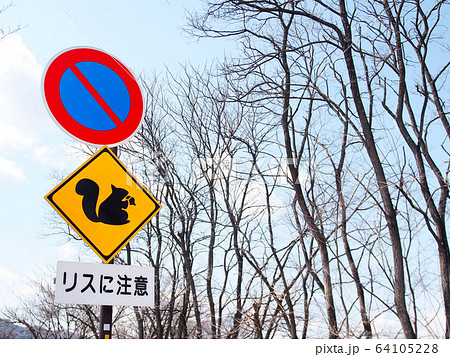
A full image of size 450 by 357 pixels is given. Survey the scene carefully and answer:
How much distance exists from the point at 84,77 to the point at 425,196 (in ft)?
19.6

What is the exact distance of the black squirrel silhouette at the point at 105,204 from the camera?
9.17ft

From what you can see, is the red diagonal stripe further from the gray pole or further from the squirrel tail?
the gray pole

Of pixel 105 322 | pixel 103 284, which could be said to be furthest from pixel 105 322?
pixel 103 284

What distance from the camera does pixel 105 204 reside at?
112 inches

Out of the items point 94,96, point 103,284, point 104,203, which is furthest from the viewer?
point 94,96

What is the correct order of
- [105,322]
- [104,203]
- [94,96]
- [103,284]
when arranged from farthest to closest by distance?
[94,96], [104,203], [105,322], [103,284]

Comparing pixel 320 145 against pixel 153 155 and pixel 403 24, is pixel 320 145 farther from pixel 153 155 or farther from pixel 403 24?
pixel 153 155

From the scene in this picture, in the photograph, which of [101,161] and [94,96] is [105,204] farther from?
[94,96]

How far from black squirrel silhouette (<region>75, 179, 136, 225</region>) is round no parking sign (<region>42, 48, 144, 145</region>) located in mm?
333

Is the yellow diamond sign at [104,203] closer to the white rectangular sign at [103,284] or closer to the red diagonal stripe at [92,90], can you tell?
the white rectangular sign at [103,284]

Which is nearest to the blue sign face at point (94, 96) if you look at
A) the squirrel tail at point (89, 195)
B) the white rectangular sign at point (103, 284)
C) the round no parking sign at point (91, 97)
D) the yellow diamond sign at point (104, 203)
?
the round no parking sign at point (91, 97)

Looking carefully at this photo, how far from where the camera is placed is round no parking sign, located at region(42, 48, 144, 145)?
2.85 m

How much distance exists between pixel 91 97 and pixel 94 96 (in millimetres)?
23

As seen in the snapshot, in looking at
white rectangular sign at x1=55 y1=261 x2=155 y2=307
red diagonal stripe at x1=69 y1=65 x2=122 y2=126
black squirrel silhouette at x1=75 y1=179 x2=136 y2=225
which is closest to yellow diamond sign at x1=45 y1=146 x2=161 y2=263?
black squirrel silhouette at x1=75 y1=179 x2=136 y2=225
